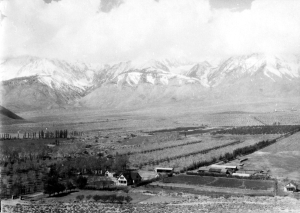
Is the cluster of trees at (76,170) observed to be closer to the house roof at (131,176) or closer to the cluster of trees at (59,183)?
the cluster of trees at (59,183)

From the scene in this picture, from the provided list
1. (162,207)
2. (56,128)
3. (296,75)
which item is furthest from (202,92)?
(162,207)

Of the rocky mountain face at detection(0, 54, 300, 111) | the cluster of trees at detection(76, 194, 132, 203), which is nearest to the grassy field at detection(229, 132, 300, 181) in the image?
the cluster of trees at detection(76, 194, 132, 203)

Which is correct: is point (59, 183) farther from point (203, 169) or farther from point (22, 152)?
point (203, 169)

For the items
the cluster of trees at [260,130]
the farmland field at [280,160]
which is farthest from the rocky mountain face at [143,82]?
the farmland field at [280,160]

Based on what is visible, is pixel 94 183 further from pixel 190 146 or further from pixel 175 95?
pixel 175 95

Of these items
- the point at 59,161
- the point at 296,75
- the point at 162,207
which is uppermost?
the point at 296,75

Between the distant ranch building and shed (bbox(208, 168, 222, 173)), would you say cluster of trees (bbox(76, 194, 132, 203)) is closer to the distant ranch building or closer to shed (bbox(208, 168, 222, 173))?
the distant ranch building
